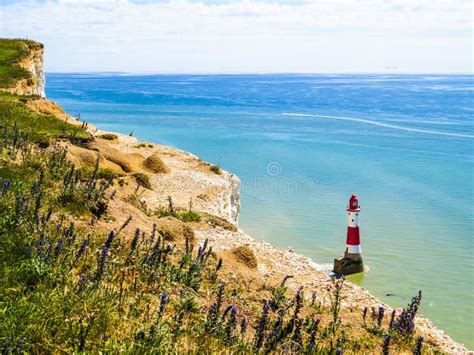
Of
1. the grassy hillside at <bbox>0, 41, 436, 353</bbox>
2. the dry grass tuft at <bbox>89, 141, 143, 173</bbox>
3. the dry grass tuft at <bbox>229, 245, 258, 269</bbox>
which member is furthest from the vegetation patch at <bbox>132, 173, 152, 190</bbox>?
the grassy hillside at <bbox>0, 41, 436, 353</bbox>

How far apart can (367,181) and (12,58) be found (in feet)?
88.6

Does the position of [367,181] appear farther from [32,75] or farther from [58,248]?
[58,248]

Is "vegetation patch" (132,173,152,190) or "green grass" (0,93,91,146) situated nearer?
"green grass" (0,93,91,146)

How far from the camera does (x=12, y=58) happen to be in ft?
128

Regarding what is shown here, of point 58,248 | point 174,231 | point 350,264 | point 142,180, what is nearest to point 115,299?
point 58,248

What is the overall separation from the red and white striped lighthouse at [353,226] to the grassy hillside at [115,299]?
7393 millimetres

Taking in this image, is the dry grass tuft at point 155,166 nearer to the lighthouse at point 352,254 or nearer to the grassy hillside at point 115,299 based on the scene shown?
the lighthouse at point 352,254

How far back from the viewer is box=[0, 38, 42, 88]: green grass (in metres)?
34.5

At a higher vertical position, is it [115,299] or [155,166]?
[115,299]

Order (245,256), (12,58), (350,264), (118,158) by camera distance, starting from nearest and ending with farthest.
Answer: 1. (245,256)
2. (350,264)
3. (118,158)
4. (12,58)

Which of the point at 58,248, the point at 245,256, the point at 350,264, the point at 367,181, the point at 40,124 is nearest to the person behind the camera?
the point at 58,248

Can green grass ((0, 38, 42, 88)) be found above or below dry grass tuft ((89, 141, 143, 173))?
above

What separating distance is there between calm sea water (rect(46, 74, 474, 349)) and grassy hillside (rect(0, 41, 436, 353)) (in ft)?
27.3

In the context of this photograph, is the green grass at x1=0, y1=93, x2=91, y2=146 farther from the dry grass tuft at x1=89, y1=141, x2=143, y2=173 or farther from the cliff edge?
the cliff edge
